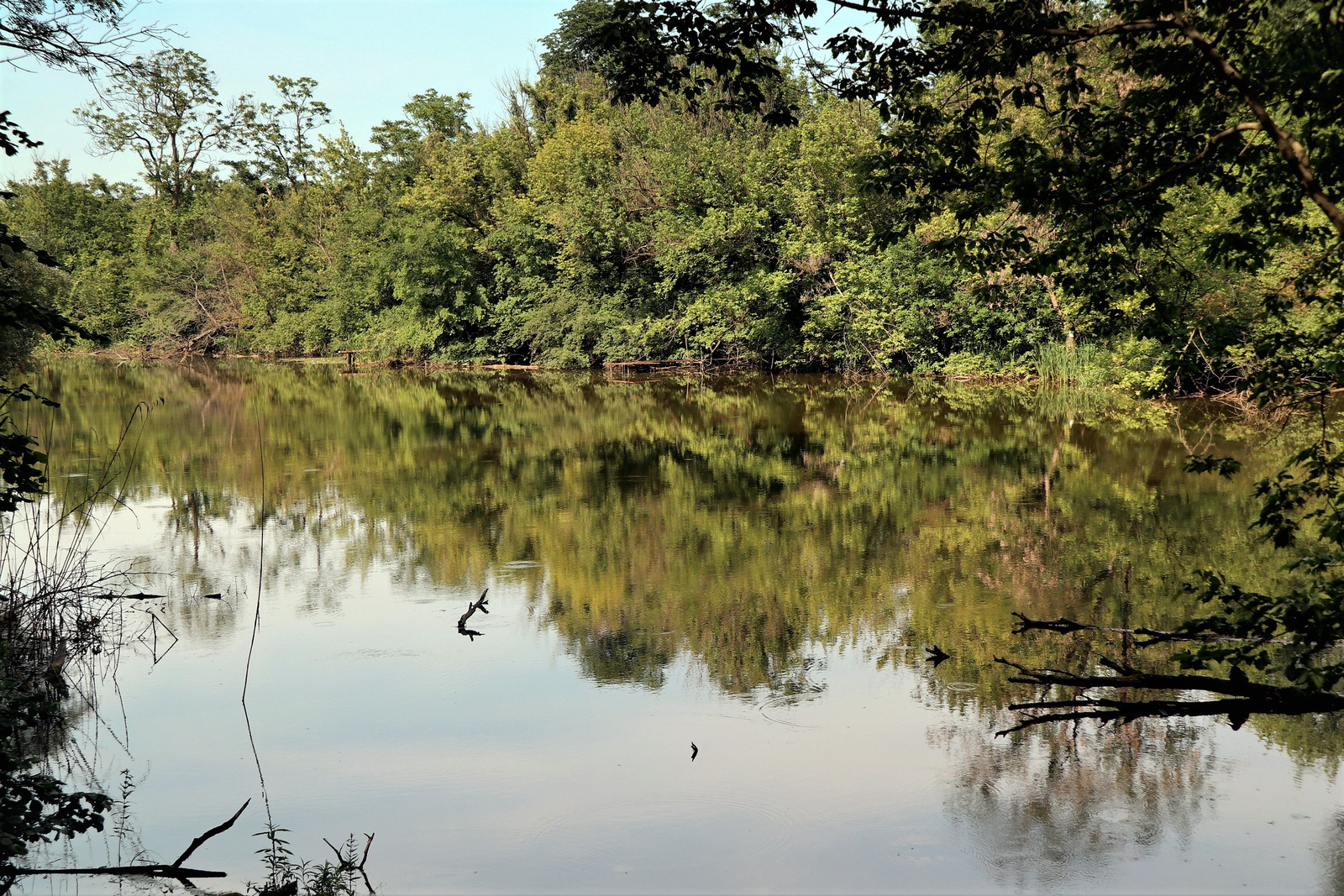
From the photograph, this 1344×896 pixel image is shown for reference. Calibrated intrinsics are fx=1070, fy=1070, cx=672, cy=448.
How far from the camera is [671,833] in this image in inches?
219

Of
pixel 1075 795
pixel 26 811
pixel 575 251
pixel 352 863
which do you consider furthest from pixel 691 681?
pixel 575 251

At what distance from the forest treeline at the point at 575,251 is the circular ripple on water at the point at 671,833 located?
1330 centimetres

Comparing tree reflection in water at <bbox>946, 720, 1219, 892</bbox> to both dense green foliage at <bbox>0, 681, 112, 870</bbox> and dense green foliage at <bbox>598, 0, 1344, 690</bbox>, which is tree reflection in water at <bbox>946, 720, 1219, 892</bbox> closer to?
dense green foliage at <bbox>598, 0, 1344, 690</bbox>

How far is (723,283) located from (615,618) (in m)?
25.3

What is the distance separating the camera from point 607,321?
122 feet

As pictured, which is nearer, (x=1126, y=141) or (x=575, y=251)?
(x=1126, y=141)

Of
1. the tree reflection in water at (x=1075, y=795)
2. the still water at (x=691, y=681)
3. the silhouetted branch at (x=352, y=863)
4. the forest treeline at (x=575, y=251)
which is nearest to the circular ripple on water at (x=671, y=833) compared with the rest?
the still water at (x=691, y=681)

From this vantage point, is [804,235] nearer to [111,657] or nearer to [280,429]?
[280,429]

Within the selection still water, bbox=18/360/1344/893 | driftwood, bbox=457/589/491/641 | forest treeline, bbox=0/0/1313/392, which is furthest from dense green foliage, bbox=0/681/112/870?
forest treeline, bbox=0/0/1313/392

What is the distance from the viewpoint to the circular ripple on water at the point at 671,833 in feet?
17.5

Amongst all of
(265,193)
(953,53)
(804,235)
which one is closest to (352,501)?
(953,53)

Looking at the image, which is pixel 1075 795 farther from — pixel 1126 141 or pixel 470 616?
pixel 470 616

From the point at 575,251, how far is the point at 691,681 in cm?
3047

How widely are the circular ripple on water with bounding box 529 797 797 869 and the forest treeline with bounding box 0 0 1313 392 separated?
43.7 feet
